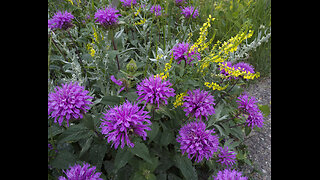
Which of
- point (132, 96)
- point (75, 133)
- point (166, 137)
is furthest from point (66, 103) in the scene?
point (166, 137)

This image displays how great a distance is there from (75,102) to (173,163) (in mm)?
669

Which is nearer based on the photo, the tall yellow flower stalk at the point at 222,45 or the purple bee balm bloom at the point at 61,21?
the tall yellow flower stalk at the point at 222,45

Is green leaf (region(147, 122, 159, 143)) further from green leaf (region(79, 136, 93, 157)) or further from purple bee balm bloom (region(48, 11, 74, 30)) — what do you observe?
purple bee balm bloom (region(48, 11, 74, 30))

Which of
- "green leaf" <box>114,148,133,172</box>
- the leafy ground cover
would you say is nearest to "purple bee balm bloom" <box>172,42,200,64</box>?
the leafy ground cover

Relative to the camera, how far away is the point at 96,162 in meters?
1.07

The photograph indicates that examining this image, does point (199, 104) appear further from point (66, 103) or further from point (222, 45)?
point (66, 103)

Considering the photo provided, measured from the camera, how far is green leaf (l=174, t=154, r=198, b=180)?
3.63ft

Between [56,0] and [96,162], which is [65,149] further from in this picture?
[56,0]

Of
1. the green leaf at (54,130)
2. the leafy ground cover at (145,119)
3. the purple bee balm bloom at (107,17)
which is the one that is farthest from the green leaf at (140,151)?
the purple bee balm bloom at (107,17)

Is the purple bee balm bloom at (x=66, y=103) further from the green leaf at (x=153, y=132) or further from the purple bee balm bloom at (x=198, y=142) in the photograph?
the purple bee balm bloom at (x=198, y=142)

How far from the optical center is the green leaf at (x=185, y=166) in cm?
111

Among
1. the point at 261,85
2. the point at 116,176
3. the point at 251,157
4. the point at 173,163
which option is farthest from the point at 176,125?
the point at 261,85

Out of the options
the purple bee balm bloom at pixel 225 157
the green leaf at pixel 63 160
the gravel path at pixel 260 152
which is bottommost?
the gravel path at pixel 260 152

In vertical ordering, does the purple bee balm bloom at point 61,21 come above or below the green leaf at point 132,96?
above
